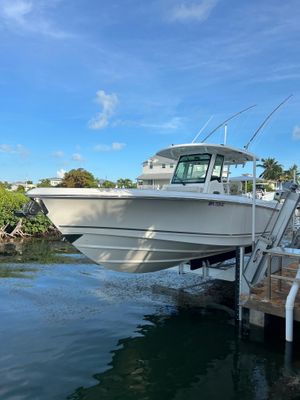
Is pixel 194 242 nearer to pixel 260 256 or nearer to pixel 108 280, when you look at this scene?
pixel 260 256

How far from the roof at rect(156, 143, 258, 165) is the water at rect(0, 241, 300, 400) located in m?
4.07

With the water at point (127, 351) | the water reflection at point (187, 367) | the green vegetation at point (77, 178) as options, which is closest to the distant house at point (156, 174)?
the water at point (127, 351)

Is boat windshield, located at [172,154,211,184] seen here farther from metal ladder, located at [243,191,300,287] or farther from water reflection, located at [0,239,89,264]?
water reflection, located at [0,239,89,264]

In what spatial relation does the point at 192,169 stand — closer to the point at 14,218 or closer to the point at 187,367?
the point at 187,367

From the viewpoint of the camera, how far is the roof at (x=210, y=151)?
9356 millimetres

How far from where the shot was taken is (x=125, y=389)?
5949 millimetres

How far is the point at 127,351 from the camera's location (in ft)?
24.4

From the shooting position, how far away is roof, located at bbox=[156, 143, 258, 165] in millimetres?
9356

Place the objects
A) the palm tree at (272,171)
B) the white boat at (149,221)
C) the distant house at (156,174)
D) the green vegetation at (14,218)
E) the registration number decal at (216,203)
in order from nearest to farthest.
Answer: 1. the white boat at (149,221)
2. the registration number decal at (216,203)
3. the distant house at (156,174)
4. the green vegetation at (14,218)
5. the palm tree at (272,171)

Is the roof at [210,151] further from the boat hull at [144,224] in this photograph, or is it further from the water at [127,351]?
the water at [127,351]

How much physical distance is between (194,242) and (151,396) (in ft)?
11.4

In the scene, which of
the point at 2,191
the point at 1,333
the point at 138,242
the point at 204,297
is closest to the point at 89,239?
the point at 138,242

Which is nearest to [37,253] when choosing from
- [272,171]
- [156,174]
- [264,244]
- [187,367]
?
[156,174]

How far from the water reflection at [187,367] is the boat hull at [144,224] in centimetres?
171
